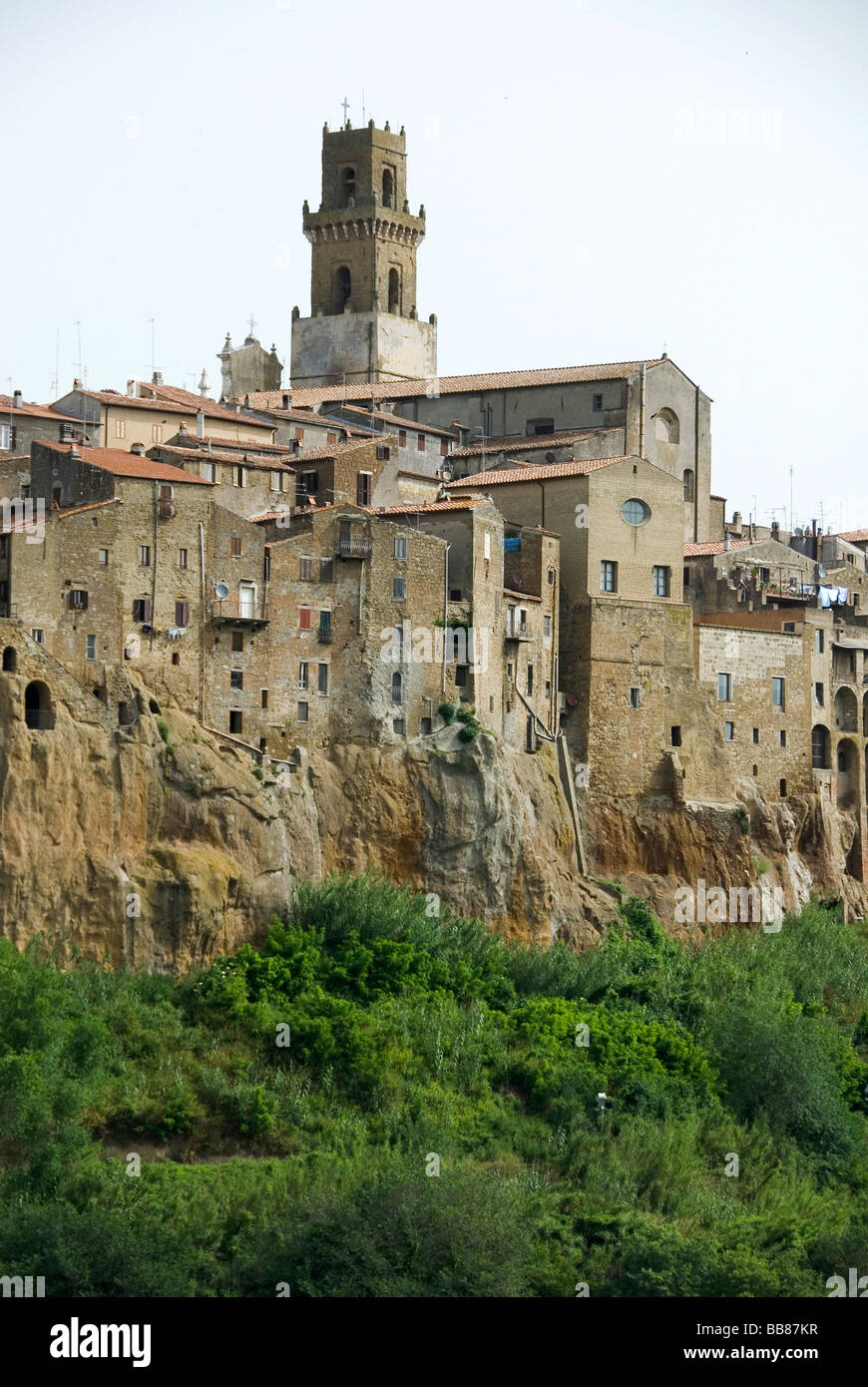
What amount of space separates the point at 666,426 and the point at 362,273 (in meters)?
16.1

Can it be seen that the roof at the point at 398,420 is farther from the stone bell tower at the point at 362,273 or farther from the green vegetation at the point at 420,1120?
the green vegetation at the point at 420,1120

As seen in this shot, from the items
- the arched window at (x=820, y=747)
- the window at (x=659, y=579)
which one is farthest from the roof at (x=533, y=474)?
the arched window at (x=820, y=747)

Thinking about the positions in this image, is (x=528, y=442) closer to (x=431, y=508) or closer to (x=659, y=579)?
(x=659, y=579)

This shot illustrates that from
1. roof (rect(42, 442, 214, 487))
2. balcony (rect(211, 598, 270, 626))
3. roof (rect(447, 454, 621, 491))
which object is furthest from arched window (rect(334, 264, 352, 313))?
balcony (rect(211, 598, 270, 626))

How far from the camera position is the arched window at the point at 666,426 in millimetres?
96812

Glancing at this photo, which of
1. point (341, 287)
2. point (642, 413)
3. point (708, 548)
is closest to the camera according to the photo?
point (642, 413)

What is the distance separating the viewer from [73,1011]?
232 feet

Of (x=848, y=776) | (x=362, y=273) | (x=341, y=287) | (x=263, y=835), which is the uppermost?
(x=362, y=273)

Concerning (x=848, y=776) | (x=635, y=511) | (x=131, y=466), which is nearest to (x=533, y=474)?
(x=635, y=511)

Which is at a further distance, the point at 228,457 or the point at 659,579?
the point at 659,579

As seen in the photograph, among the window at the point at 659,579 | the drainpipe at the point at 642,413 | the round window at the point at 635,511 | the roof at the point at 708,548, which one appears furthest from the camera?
the roof at the point at 708,548

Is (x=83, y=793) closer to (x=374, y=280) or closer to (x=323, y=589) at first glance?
(x=323, y=589)

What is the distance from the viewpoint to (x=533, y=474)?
88312 mm

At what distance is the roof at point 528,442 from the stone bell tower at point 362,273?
481 inches
